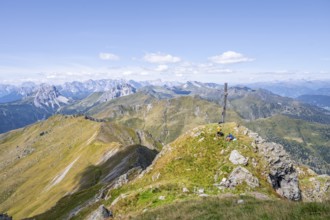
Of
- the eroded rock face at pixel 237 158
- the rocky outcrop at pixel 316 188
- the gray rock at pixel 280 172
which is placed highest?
the eroded rock face at pixel 237 158

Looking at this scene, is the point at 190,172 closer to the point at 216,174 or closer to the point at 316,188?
the point at 216,174

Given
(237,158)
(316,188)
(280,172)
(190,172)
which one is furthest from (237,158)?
(316,188)

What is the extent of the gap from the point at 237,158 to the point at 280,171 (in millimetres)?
6740

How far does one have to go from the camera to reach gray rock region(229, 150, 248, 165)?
4154 centimetres

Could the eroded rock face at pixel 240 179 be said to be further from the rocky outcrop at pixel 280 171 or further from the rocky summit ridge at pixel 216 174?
the rocky outcrop at pixel 280 171

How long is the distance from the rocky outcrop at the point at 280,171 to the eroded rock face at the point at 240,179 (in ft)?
12.5

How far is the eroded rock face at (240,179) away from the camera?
125 ft

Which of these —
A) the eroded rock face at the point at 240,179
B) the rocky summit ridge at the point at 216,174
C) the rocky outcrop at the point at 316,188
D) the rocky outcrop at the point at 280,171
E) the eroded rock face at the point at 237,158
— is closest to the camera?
the rocky summit ridge at the point at 216,174

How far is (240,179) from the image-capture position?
3847 cm

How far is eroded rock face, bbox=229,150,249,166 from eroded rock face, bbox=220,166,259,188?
1785 mm

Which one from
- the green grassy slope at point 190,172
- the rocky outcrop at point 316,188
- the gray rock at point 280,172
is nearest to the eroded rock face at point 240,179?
the green grassy slope at point 190,172

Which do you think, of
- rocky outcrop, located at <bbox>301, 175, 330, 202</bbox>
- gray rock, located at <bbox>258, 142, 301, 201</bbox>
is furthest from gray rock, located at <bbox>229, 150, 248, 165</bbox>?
rocky outcrop, located at <bbox>301, 175, 330, 202</bbox>

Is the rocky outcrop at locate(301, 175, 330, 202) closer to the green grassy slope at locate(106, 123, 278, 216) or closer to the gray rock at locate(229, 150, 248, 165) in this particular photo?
the green grassy slope at locate(106, 123, 278, 216)

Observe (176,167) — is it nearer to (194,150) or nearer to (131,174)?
(194,150)
